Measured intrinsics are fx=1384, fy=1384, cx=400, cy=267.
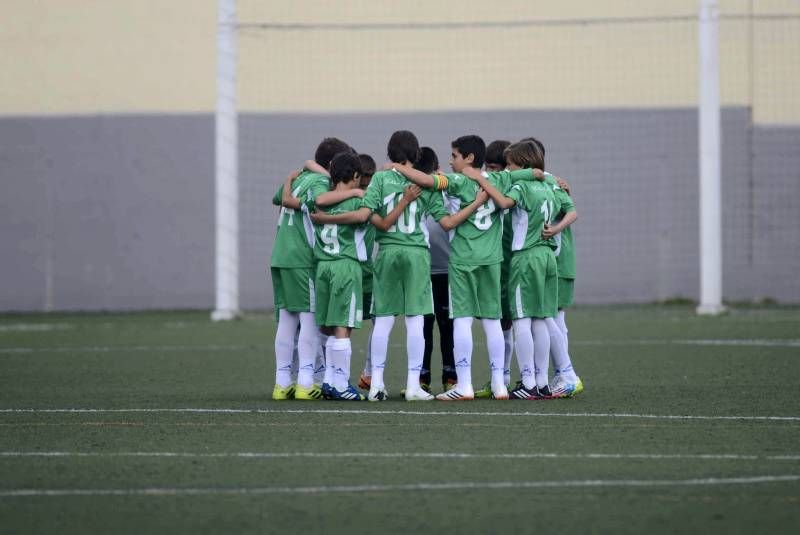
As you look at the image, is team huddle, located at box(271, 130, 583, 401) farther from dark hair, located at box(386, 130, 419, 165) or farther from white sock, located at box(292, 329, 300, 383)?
white sock, located at box(292, 329, 300, 383)

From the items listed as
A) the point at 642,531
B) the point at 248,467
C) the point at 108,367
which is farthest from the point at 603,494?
the point at 108,367

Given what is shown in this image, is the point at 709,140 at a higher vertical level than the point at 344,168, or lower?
higher

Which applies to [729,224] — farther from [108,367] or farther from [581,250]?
[108,367]

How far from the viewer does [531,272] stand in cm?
882

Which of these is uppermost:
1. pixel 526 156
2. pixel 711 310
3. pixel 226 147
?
pixel 226 147

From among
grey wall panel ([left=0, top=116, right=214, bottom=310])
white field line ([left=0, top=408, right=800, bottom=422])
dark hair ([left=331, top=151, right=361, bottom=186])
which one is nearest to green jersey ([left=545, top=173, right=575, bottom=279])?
dark hair ([left=331, top=151, right=361, bottom=186])

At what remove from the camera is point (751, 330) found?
597 inches

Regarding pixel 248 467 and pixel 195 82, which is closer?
pixel 248 467

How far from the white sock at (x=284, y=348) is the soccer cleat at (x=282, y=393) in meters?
0.02

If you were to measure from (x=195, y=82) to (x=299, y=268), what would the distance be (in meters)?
11.8

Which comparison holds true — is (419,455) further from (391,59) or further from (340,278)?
(391,59)

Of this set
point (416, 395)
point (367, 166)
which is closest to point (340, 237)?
point (367, 166)

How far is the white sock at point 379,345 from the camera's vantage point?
344 inches

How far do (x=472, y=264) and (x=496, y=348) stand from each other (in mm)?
556
